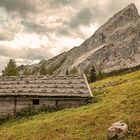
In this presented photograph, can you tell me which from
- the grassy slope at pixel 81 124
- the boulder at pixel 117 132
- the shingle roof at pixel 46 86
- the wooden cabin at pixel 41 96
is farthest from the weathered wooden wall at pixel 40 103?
the boulder at pixel 117 132

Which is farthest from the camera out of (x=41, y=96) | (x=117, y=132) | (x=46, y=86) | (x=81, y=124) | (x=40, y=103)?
(x=46, y=86)

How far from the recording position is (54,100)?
32531 millimetres

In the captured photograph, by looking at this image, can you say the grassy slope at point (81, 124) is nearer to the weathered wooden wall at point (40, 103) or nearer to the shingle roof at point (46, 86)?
the weathered wooden wall at point (40, 103)

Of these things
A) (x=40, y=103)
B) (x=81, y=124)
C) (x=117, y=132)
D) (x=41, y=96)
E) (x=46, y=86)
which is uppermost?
(x=46, y=86)

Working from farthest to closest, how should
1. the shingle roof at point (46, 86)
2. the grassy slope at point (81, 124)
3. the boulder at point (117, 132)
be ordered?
the shingle roof at point (46, 86) → the grassy slope at point (81, 124) → the boulder at point (117, 132)

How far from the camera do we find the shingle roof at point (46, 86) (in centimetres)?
3266

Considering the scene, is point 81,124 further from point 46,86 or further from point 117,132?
point 46,86

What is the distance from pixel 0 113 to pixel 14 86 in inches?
146

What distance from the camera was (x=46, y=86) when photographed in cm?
3450

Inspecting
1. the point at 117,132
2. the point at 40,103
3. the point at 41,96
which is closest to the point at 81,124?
the point at 117,132

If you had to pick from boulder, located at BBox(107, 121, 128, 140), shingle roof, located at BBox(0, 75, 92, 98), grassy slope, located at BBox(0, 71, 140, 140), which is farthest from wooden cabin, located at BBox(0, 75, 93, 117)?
boulder, located at BBox(107, 121, 128, 140)

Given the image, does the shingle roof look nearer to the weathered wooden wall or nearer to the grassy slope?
the weathered wooden wall

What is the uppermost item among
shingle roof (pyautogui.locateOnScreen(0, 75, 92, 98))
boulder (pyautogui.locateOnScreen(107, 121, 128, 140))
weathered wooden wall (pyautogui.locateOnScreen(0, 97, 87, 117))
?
shingle roof (pyautogui.locateOnScreen(0, 75, 92, 98))

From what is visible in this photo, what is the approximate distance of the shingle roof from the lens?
32656mm
